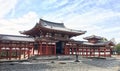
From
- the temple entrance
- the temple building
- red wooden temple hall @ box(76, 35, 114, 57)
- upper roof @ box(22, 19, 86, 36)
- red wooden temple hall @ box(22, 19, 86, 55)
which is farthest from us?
red wooden temple hall @ box(76, 35, 114, 57)

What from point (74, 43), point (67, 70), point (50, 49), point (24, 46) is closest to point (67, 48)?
point (74, 43)

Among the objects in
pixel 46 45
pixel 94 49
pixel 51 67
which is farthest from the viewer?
pixel 94 49

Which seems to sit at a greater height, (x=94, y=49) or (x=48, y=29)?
(x=48, y=29)

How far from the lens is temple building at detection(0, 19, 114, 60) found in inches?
1368

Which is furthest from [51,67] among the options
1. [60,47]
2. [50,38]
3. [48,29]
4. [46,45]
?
[60,47]

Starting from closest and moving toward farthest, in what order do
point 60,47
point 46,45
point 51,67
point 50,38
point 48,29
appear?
point 51,67
point 46,45
point 48,29
point 50,38
point 60,47

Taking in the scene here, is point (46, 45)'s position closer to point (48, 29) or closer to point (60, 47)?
point (48, 29)

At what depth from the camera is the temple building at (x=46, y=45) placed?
34753mm

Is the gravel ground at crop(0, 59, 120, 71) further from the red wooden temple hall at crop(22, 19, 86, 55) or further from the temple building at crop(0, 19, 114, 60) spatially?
the red wooden temple hall at crop(22, 19, 86, 55)

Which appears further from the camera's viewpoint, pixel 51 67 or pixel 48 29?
pixel 48 29

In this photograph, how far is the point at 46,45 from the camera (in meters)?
38.4

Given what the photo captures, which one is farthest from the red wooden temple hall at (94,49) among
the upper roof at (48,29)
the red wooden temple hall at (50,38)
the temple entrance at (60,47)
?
the temple entrance at (60,47)

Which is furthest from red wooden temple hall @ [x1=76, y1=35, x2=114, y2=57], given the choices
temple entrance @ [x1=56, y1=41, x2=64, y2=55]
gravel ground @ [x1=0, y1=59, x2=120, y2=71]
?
gravel ground @ [x1=0, y1=59, x2=120, y2=71]

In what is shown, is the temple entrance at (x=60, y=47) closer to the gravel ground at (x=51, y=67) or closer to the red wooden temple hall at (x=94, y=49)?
the red wooden temple hall at (x=94, y=49)
